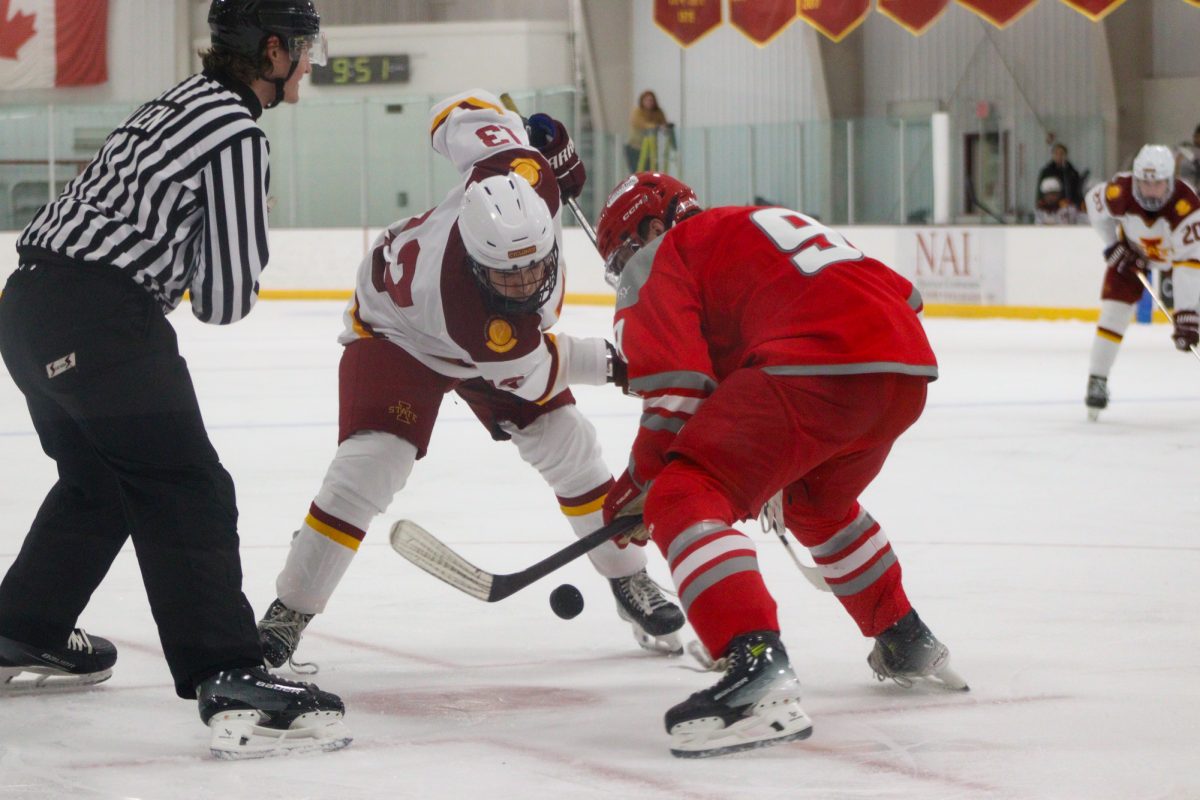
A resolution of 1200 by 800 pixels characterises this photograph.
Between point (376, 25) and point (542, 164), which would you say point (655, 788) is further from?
point (376, 25)

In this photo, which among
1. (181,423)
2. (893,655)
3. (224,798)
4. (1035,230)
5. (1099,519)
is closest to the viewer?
(224,798)

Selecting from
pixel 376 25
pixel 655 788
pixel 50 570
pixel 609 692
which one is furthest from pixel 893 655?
pixel 376 25

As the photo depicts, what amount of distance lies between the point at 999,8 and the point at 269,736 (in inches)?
399

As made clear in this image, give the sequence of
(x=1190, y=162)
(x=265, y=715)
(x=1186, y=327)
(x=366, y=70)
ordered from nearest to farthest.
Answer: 1. (x=265, y=715)
2. (x=1186, y=327)
3. (x=1190, y=162)
4. (x=366, y=70)

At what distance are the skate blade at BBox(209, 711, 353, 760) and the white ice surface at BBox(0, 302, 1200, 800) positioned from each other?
0.02 meters

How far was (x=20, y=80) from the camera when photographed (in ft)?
55.5

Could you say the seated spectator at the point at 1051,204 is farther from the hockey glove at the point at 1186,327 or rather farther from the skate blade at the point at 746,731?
the skate blade at the point at 746,731

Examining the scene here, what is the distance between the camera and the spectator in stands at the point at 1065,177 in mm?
12156

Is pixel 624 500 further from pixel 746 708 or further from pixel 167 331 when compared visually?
pixel 167 331

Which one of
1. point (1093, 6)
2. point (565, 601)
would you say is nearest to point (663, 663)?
point (565, 601)

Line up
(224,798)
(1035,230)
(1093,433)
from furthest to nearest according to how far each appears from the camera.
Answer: (1035,230), (1093,433), (224,798)

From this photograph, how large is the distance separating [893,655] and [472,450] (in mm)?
3074

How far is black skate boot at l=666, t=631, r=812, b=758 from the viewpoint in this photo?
213 centimetres

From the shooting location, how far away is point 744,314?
7.69ft
